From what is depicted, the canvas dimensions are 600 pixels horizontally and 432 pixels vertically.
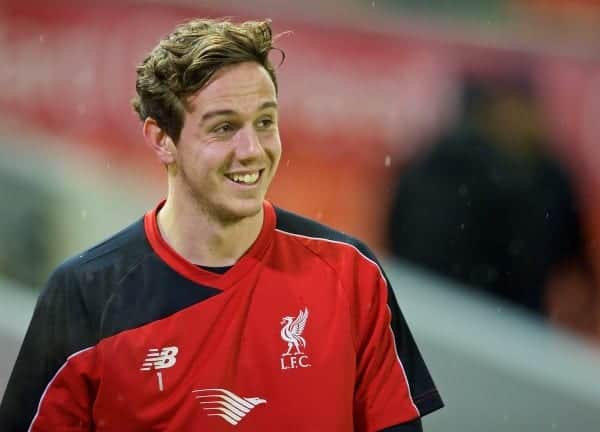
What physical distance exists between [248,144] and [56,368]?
0.55m

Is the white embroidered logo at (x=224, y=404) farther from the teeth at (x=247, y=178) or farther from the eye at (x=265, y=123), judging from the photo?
the eye at (x=265, y=123)

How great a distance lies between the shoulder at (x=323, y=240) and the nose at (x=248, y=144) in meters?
0.25

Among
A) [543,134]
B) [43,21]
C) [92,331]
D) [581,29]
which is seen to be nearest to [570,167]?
[543,134]

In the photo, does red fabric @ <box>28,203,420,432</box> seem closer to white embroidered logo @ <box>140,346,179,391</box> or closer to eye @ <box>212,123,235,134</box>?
white embroidered logo @ <box>140,346,179,391</box>

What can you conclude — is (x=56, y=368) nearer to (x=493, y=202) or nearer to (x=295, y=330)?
(x=295, y=330)

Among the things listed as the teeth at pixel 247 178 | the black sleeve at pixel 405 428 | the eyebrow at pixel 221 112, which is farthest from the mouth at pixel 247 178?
the black sleeve at pixel 405 428

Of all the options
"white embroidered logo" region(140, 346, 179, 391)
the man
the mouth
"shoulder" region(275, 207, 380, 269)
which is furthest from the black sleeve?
the mouth

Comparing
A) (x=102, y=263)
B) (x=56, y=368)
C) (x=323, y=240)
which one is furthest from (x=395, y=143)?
(x=56, y=368)

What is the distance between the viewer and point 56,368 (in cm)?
224

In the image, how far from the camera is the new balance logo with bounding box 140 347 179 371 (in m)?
2.22

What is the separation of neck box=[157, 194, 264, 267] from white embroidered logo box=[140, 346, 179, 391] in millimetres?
188

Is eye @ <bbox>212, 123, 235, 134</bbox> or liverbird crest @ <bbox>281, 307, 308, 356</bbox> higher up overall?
eye @ <bbox>212, 123, 235, 134</bbox>

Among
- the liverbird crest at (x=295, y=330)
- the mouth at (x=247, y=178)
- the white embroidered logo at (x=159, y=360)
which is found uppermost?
the mouth at (x=247, y=178)

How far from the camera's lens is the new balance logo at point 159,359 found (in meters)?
2.22
